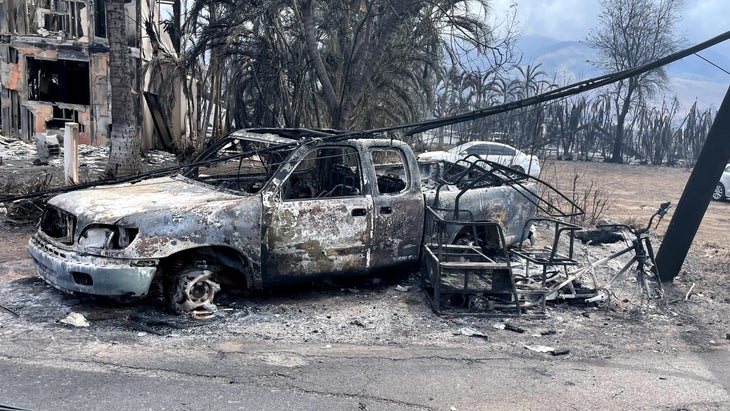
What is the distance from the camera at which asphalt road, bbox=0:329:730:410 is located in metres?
3.78

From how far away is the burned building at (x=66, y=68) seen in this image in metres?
19.3

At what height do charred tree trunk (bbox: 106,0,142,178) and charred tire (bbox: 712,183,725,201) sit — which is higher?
charred tree trunk (bbox: 106,0,142,178)

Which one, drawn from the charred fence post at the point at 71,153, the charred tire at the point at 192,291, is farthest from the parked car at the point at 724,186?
the charred tire at the point at 192,291

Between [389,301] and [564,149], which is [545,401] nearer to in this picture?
[389,301]

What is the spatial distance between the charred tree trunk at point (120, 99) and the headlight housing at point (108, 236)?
17.9 feet

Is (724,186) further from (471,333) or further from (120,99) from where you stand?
(120,99)

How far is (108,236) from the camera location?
4.86m

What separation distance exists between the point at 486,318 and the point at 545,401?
5.47ft

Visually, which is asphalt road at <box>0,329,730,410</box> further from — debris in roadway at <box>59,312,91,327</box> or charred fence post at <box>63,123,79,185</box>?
charred fence post at <box>63,123,79,185</box>

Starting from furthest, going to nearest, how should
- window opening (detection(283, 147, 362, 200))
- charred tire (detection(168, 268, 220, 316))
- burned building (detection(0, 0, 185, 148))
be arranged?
burned building (detection(0, 0, 185, 148)), window opening (detection(283, 147, 362, 200)), charred tire (detection(168, 268, 220, 316))

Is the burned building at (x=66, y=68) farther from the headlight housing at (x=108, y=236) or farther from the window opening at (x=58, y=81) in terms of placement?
the headlight housing at (x=108, y=236)

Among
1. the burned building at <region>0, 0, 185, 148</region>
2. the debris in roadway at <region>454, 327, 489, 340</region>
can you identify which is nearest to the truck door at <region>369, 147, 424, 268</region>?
the debris in roadway at <region>454, 327, 489, 340</region>

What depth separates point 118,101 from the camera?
1012cm

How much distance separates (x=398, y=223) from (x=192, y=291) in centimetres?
215
